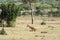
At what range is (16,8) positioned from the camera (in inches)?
1775

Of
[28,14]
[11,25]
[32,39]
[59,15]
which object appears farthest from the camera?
[28,14]

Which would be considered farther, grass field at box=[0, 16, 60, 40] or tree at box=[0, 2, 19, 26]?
tree at box=[0, 2, 19, 26]

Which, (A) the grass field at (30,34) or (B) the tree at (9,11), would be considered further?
(B) the tree at (9,11)

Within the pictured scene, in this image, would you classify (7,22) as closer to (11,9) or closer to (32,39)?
(11,9)

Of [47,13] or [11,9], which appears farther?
[47,13]

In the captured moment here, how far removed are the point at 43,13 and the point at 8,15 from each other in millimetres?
47020

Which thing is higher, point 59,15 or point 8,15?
point 8,15

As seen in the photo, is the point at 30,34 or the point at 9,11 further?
the point at 9,11

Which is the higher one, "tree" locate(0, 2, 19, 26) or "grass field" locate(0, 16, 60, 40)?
"tree" locate(0, 2, 19, 26)

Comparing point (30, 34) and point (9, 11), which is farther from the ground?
point (9, 11)

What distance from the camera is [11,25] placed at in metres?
44.5

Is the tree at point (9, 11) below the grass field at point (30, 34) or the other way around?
the other way around

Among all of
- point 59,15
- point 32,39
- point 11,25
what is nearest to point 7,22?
point 11,25

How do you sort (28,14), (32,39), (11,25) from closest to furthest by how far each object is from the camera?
(32,39)
(11,25)
(28,14)
